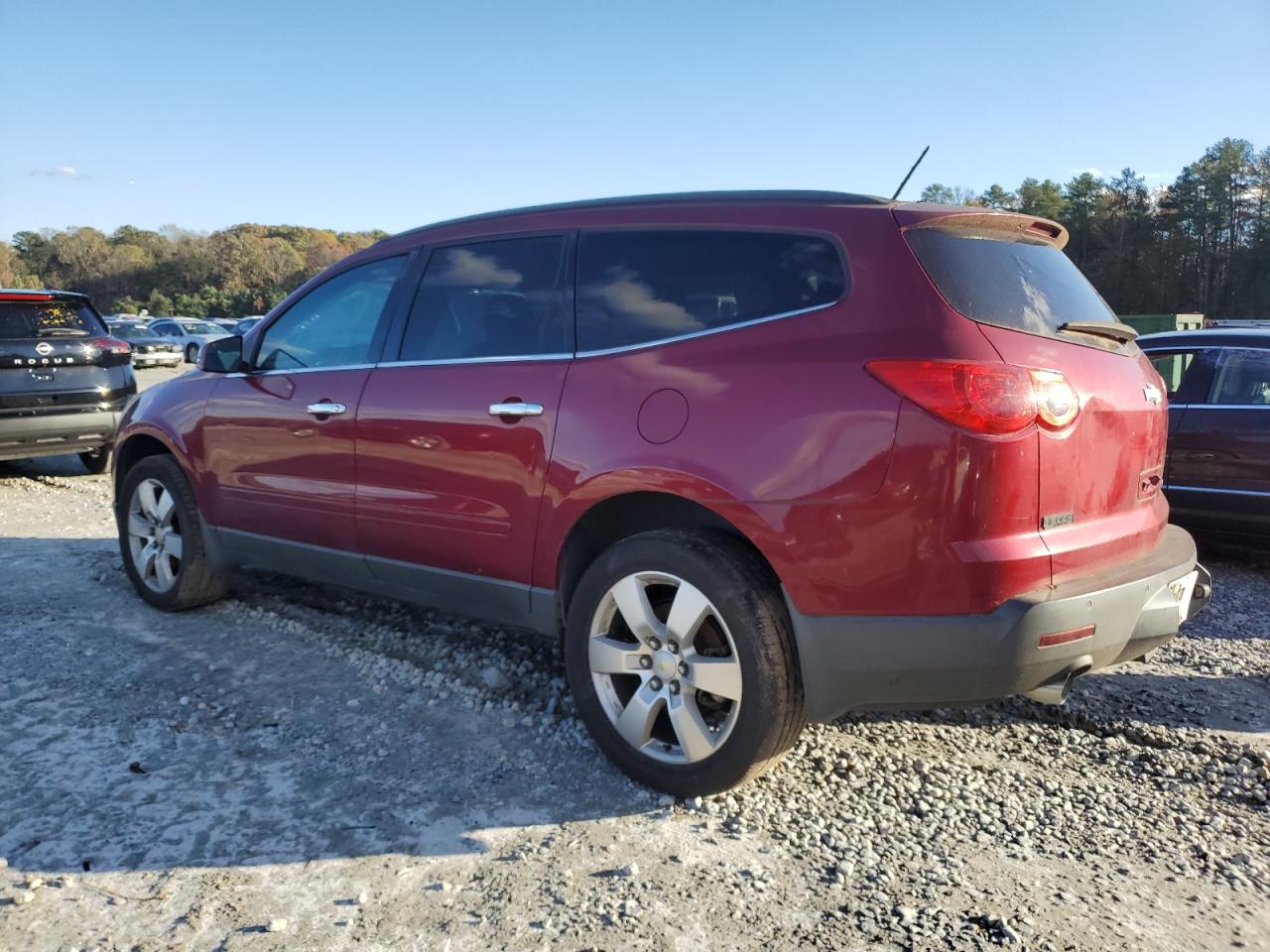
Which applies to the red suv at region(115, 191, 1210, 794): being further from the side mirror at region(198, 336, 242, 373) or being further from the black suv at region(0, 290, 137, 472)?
the black suv at region(0, 290, 137, 472)

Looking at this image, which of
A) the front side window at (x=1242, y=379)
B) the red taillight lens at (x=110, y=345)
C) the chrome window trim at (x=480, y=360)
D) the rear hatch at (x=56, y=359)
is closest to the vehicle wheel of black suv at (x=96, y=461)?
the rear hatch at (x=56, y=359)

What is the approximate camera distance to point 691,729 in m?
2.91

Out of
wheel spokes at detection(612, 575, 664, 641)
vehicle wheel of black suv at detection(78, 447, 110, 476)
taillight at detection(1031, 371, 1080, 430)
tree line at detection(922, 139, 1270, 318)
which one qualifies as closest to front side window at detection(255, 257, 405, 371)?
wheel spokes at detection(612, 575, 664, 641)

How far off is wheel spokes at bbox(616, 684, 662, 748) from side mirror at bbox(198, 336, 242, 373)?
282cm

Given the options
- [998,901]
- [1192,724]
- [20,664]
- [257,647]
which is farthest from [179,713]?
[1192,724]

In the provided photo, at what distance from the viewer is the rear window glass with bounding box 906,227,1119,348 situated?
2.71 m

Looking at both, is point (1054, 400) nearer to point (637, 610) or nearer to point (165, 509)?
point (637, 610)

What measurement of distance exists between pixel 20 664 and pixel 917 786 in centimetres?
378

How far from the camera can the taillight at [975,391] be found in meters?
2.50

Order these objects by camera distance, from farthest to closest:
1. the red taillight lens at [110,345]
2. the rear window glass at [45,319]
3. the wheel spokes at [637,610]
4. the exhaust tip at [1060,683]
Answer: the red taillight lens at [110,345]
the rear window glass at [45,319]
the wheel spokes at [637,610]
the exhaust tip at [1060,683]

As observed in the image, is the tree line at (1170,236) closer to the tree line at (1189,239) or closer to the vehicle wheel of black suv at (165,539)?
the tree line at (1189,239)

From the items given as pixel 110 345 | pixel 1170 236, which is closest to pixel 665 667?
pixel 110 345

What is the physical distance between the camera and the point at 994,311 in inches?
107

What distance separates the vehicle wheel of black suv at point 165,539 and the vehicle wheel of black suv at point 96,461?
5234mm
